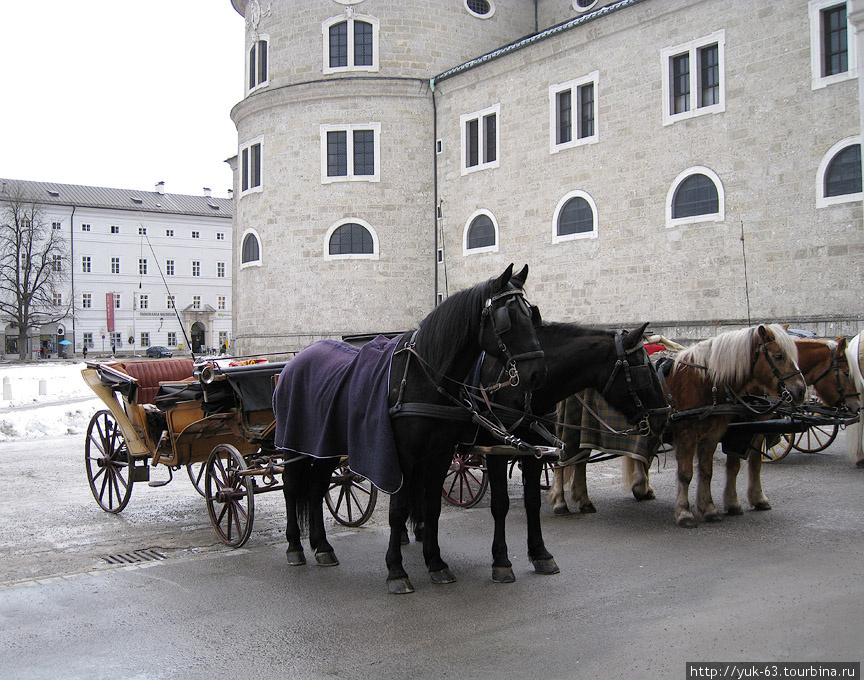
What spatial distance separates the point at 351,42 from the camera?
96.3 ft

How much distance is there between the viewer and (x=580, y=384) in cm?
639

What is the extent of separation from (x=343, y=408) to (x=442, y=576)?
59.9 inches

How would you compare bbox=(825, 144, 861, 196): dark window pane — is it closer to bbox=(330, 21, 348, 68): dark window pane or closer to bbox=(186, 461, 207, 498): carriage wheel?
bbox=(186, 461, 207, 498): carriage wheel

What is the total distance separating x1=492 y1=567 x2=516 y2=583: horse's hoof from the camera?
19.3 feet

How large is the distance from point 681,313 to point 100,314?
61002 mm

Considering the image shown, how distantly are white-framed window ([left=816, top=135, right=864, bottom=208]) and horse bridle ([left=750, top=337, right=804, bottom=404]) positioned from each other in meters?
12.9

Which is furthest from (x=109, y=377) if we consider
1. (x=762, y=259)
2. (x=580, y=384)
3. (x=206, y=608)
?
(x=762, y=259)

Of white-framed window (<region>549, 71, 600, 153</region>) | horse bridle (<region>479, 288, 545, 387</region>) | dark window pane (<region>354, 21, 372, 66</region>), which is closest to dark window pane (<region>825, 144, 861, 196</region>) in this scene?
white-framed window (<region>549, 71, 600, 153</region>)

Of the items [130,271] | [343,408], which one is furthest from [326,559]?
[130,271]

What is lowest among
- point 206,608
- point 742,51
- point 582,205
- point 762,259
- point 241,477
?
point 206,608

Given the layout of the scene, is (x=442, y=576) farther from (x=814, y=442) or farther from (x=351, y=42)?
(x=351, y=42)

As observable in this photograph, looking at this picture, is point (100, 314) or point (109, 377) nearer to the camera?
point (109, 377)

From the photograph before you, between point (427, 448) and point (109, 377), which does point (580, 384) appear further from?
point (109, 377)

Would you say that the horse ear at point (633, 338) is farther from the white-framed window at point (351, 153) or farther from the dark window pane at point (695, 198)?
the white-framed window at point (351, 153)
